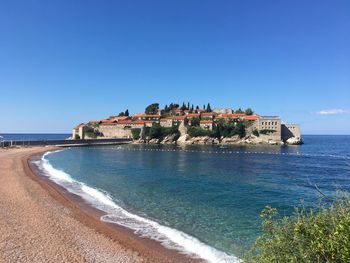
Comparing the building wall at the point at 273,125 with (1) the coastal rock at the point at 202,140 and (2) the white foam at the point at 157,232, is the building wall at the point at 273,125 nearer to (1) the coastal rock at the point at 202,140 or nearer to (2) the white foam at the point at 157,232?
(1) the coastal rock at the point at 202,140

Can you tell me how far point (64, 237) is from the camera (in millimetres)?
13180

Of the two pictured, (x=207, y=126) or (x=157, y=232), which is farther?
(x=207, y=126)

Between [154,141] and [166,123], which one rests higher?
[166,123]

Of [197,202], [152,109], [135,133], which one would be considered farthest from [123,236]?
[152,109]

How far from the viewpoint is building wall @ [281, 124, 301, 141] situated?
388ft

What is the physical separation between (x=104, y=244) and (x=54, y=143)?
92.9 meters

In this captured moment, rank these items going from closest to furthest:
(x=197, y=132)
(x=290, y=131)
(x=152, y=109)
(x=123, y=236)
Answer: (x=123, y=236), (x=197, y=132), (x=290, y=131), (x=152, y=109)

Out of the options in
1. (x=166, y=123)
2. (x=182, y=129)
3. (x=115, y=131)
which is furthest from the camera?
(x=115, y=131)

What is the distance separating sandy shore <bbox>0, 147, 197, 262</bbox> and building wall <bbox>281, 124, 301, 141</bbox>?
4327 inches

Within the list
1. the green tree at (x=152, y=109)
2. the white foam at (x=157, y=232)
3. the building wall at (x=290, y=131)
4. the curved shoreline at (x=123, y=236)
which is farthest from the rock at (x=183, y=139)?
the curved shoreline at (x=123, y=236)

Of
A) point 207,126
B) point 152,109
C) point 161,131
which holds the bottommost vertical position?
point 161,131

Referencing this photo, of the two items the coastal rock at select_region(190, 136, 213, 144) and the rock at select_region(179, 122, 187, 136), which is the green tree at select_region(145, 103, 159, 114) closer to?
the rock at select_region(179, 122, 187, 136)

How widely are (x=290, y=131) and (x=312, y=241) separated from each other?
397 feet

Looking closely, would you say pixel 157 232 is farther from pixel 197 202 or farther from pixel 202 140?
pixel 202 140
